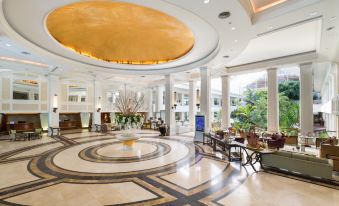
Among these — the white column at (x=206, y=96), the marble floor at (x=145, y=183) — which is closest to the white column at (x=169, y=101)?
the white column at (x=206, y=96)

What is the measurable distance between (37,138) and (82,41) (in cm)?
717

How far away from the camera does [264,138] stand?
8.70 m

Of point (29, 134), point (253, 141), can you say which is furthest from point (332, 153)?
point (29, 134)

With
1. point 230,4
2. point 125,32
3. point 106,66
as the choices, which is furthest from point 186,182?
point 106,66

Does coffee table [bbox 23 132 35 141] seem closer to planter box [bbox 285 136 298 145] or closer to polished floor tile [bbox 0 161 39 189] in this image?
polished floor tile [bbox 0 161 39 189]

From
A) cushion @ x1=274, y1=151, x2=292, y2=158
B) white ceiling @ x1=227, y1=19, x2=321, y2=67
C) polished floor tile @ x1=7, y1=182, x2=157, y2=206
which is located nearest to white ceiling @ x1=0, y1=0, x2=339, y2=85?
white ceiling @ x1=227, y1=19, x2=321, y2=67

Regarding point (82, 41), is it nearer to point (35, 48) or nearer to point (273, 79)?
point (35, 48)

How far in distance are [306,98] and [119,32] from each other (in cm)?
954

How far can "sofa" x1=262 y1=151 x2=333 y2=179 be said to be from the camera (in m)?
4.50

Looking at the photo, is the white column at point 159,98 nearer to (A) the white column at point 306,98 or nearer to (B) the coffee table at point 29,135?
(B) the coffee table at point 29,135

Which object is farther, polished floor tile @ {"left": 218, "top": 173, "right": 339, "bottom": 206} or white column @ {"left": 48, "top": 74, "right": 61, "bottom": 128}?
white column @ {"left": 48, "top": 74, "right": 61, "bottom": 128}

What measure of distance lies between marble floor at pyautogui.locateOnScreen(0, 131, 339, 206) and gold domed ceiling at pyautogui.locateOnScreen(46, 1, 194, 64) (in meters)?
4.72

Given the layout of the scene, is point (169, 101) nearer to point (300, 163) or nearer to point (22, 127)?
point (300, 163)

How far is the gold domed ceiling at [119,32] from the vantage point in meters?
5.37
